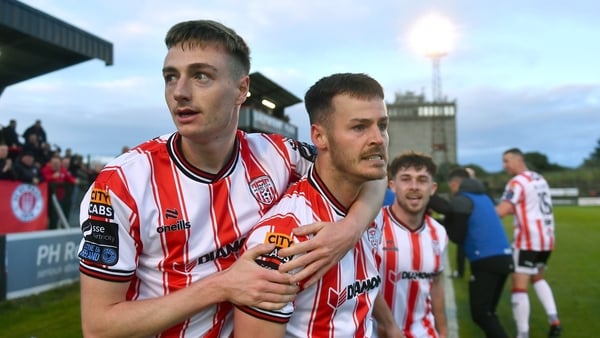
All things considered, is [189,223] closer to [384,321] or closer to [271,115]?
[384,321]

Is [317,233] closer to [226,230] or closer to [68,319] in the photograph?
[226,230]

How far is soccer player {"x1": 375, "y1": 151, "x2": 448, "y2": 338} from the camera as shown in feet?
11.7

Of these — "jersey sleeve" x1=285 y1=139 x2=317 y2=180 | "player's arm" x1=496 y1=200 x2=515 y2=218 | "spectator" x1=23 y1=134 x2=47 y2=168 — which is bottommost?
"player's arm" x1=496 y1=200 x2=515 y2=218

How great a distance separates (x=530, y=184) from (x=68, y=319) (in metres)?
6.47

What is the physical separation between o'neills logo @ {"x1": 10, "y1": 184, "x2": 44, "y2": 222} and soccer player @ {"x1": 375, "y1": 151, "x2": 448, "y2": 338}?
6.27 m

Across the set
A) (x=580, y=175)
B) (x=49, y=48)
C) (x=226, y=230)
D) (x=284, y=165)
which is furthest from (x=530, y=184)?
(x=580, y=175)

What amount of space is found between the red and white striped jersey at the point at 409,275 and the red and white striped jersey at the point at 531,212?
3.92 metres

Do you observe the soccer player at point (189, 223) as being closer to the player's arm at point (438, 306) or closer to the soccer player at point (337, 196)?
the soccer player at point (337, 196)

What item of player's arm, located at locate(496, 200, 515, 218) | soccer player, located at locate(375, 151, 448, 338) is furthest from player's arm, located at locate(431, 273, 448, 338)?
player's arm, located at locate(496, 200, 515, 218)

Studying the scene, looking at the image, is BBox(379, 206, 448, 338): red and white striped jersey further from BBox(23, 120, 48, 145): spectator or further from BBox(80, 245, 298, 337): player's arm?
BBox(23, 120, 48, 145): spectator

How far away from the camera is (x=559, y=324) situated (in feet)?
21.6

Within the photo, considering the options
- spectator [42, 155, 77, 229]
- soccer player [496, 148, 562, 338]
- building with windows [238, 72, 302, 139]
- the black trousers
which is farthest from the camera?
building with windows [238, 72, 302, 139]

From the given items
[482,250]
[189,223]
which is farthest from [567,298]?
[189,223]

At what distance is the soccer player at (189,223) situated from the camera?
1.78 m
